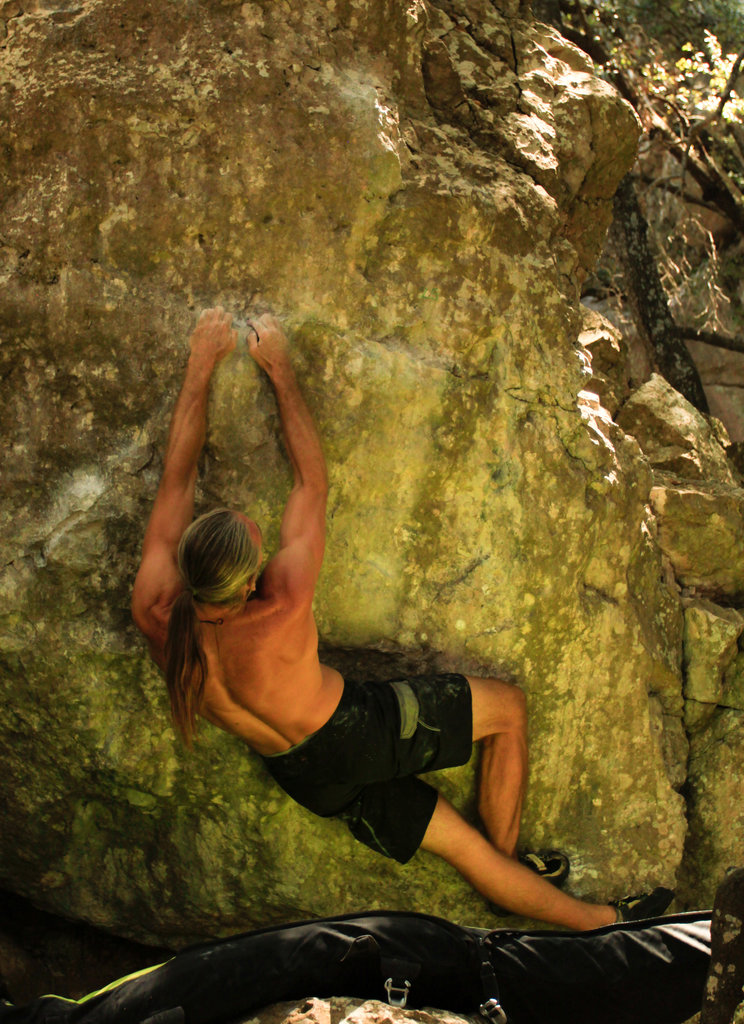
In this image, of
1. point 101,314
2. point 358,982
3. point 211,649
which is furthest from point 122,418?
point 358,982

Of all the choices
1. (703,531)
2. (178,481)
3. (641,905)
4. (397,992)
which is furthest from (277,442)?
(641,905)

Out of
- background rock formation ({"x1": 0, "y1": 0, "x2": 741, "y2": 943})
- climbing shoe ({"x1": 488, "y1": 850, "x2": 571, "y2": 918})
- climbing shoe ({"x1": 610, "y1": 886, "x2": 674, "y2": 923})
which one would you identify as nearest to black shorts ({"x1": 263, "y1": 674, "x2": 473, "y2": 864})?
background rock formation ({"x1": 0, "y1": 0, "x2": 741, "y2": 943})

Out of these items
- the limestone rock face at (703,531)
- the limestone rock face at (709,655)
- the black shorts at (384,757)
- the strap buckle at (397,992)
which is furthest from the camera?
the limestone rock face at (703,531)

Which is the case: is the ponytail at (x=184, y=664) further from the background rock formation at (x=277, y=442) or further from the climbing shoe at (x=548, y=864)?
the climbing shoe at (x=548, y=864)

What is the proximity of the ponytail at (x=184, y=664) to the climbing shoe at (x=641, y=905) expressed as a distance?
5.21 ft

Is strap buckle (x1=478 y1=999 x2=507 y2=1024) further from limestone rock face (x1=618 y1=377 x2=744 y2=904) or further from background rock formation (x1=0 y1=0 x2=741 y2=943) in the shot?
limestone rock face (x1=618 y1=377 x2=744 y2=904)

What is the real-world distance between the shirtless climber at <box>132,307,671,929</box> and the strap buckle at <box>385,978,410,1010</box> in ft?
2.03

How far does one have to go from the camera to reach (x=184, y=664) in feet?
8.54

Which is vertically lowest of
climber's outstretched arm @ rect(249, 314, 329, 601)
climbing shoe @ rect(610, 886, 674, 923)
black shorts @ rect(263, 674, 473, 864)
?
climbing shoe @ rect(610, 886, 674, 923)

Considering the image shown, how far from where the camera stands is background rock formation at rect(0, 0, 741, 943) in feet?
9.32

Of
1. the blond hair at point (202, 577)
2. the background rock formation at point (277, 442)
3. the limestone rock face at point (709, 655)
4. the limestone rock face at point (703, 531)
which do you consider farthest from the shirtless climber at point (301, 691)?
the limestone rock face at point (703, 531)

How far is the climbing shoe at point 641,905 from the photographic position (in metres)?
3.17

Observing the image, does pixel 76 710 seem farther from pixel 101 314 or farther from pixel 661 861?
pixel 661 861

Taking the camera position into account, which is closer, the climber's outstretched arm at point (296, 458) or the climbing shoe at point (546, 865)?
the climber's outstretched arm at point (296, 458)
